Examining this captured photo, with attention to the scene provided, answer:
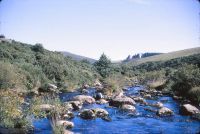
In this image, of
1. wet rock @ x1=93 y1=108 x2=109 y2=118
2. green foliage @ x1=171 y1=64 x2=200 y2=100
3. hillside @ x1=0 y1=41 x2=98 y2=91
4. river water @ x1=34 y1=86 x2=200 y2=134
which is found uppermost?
hillside @ x1=0 y1=41 x2=98 y2=91

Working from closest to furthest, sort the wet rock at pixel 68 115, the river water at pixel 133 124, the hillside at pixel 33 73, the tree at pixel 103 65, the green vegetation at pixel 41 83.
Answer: the green vegetation at pixel 41 83, the river water at pixel 133 124, the wet rock at pixel 68 115, the hillside at pixel 33 73, the tree at pixel 103 65

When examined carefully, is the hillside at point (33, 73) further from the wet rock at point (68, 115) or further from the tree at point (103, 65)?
the tree at point (103, 65)

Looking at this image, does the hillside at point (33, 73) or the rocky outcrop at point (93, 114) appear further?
the hillside at point (33, 73)

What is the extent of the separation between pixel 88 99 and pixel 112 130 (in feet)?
27.5

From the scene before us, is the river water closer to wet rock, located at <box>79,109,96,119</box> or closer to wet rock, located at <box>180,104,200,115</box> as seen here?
wet rock, located at <box>79,109,96,119</box>

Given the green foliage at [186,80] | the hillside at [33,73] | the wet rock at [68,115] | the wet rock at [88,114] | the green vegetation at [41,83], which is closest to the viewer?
the green vegetation at [41,83]

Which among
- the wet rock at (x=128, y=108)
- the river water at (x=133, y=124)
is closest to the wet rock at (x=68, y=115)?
the river water at (x=133, y=124)

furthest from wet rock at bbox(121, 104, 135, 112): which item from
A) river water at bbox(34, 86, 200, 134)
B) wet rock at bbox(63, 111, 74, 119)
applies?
wet rock at bbox(63, 111, 74, 119)

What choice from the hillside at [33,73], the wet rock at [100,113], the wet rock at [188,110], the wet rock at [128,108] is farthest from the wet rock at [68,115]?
the hillside at [33,73]

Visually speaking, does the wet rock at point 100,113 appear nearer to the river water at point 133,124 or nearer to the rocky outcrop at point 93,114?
the rocky outcrop at point 93,114

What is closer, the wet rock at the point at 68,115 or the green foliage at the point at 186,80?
the wet rock at the point at 68,115

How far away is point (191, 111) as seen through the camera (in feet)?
57.8

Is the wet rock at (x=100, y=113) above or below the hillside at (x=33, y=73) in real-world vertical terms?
below

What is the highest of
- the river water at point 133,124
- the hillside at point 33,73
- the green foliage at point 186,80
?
the hillside at point 33,73
